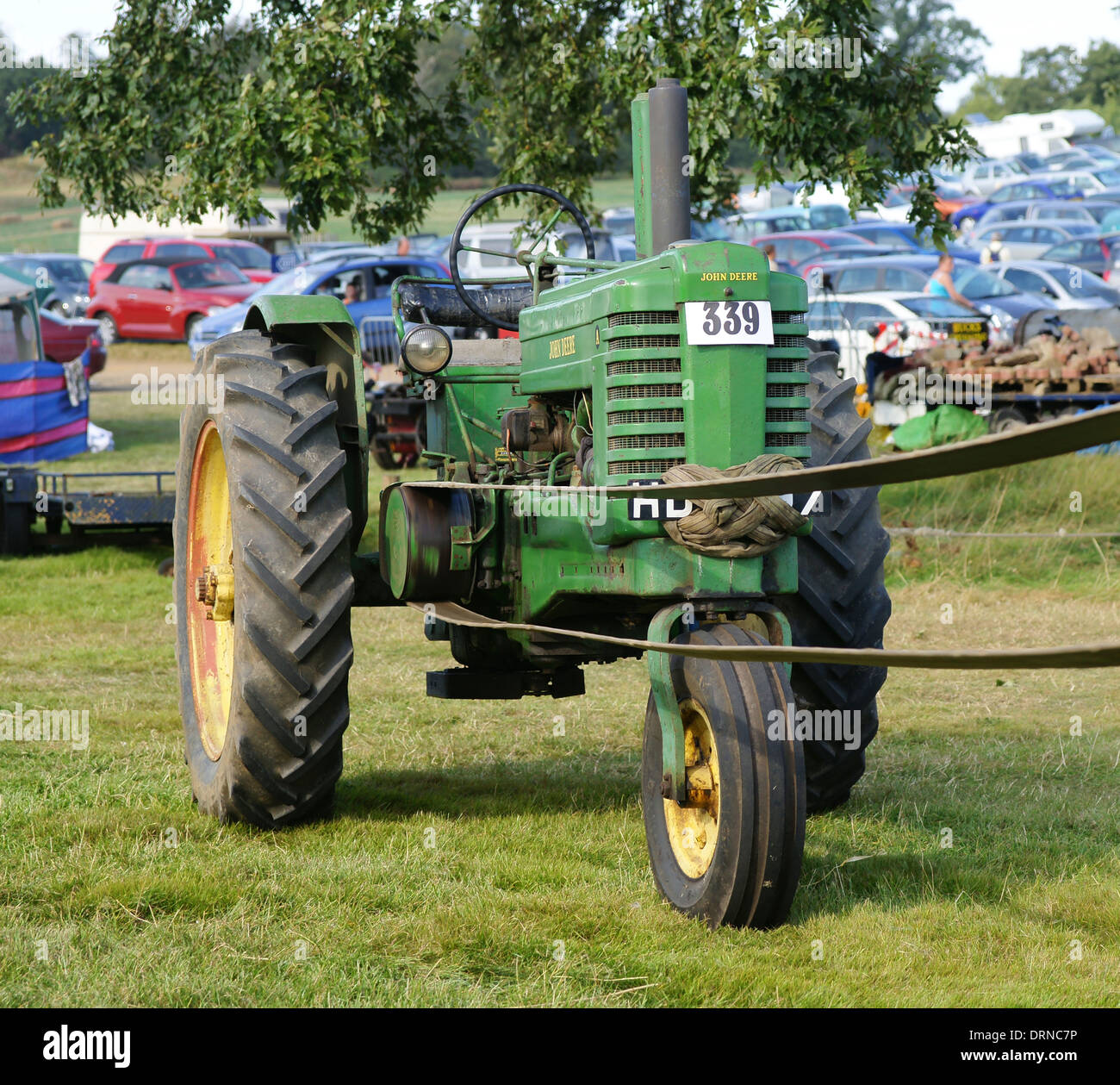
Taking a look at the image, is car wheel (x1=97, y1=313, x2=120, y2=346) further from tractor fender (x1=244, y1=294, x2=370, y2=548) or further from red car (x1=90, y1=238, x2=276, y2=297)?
tractor fender (x1=244, y1=294, x2=370, y2=548)

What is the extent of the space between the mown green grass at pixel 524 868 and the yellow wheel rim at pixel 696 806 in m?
0.19

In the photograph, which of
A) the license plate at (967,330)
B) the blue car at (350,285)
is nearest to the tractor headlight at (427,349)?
the license plate at (967,330)

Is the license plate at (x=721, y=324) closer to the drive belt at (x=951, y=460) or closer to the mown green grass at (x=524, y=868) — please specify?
the drive belt at (x=951, y=460)

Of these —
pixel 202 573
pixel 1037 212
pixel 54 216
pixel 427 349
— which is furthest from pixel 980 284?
pixel 54 216

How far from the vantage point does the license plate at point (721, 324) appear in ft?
14.2

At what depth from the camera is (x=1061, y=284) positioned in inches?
905

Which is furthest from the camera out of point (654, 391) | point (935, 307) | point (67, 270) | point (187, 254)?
point (67, 270)

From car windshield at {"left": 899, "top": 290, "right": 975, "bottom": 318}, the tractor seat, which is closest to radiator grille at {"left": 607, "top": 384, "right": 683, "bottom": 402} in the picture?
the tractor seat

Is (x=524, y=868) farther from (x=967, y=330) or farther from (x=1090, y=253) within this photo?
(x=1090, y=253)

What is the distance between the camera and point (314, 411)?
17.1 feet

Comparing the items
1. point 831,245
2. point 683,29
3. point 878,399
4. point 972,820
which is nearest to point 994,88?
point 831,245

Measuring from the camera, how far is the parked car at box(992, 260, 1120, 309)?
22266 mm

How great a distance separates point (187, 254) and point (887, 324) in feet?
49.2

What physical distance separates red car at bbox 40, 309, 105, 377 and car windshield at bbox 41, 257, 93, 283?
35.3ft
